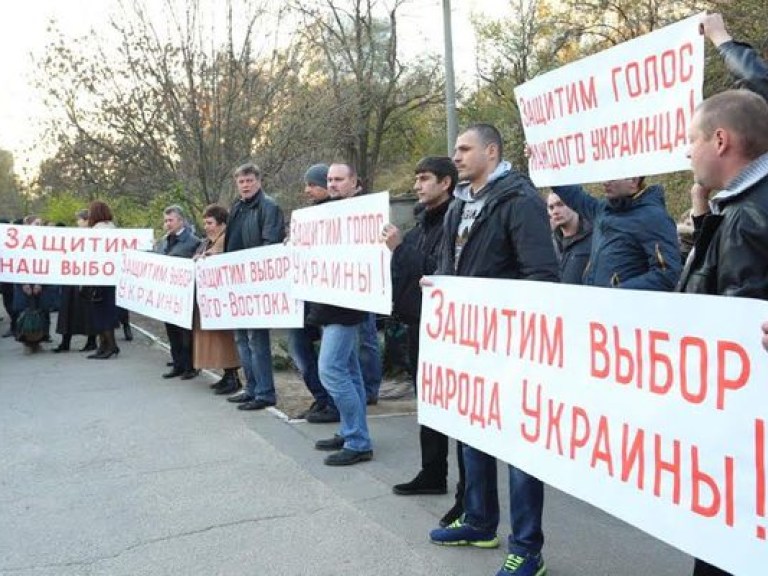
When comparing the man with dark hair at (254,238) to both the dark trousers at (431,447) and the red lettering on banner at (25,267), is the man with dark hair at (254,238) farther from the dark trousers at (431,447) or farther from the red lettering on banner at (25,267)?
the red lettering on banner at (25,267)

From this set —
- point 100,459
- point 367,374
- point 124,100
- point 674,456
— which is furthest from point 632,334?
point 124,100

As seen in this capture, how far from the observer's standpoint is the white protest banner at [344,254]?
518 centimetres

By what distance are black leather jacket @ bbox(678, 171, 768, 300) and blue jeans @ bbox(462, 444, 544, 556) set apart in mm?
1382

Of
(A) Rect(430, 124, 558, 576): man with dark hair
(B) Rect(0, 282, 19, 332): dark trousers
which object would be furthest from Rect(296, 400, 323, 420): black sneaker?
(B) Rect(0, 282, 19, 332): dark trousers

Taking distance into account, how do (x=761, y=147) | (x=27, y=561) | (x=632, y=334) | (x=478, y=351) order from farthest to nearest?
(x=27, y=561) → (x=478, y=351) → (x=632, y=334) → (x=761, y=147)

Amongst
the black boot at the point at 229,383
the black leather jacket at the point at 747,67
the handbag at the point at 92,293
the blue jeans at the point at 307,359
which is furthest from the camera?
the handbag at the point at 92,293

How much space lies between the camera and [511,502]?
3.83 m

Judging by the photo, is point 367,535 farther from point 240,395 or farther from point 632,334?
point 240,395

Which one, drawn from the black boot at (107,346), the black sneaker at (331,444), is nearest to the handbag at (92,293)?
the black boot at (107,346)

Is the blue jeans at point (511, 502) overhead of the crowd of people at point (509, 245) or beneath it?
beneath

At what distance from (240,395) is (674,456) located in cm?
580

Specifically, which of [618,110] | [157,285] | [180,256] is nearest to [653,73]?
[618,110]

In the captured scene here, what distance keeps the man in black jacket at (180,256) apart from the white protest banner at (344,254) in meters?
3.33

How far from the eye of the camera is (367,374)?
7848 mm
